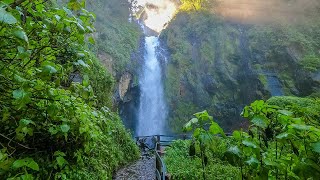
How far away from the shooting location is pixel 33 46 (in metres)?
2.82

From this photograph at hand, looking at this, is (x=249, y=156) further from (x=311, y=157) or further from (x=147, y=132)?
(x=147, y=132)

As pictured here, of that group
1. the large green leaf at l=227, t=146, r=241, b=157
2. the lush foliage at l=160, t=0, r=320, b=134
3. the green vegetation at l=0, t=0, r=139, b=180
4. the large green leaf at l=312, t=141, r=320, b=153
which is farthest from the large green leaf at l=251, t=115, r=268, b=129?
the lush foliage at l=160, t=0, r=320, b=134

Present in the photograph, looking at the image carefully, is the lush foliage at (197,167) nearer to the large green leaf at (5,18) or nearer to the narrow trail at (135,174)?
the narrow trail at (135,174)

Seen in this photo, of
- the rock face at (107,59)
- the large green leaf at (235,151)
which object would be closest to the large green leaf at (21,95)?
the large green leaf at (235,151)

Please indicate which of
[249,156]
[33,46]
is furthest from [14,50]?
[249,156]

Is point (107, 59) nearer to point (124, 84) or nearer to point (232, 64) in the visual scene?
point (124, 84)

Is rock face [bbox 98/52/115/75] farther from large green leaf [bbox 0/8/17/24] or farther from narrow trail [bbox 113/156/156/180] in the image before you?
large green leaf [bbox 0/8/17/24]

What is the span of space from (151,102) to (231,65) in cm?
861

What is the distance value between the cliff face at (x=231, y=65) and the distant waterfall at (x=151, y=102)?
3.04 feet

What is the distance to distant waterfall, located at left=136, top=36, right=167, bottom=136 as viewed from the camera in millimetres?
23250

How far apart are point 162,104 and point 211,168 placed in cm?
1736

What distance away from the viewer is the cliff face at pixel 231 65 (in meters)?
19.9

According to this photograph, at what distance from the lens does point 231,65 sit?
22312 millimetres

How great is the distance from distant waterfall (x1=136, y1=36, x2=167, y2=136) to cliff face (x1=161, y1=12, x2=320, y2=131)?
0.93 m
